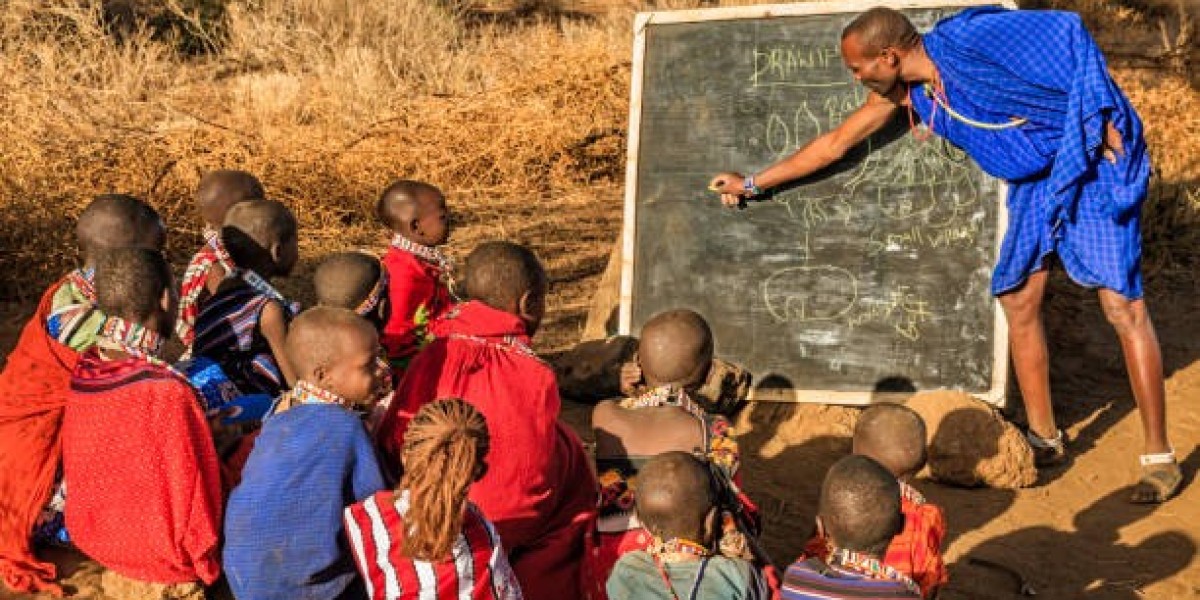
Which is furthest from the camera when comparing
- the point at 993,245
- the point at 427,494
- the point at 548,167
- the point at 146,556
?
the point at 548,167

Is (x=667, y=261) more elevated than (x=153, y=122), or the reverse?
(x=153, y=122)

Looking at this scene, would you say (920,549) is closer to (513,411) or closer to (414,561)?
(513,411)

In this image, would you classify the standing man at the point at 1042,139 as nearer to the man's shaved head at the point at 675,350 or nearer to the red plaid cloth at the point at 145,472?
the man's shaved head at the point at 675,350

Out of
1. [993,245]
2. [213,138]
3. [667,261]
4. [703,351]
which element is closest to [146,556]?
[703,351]

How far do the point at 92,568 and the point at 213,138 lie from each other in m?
5.07

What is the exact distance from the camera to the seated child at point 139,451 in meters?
3.58

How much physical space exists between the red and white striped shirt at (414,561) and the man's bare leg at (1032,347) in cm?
267

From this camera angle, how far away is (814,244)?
562 centimetres

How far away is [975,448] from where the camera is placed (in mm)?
5055

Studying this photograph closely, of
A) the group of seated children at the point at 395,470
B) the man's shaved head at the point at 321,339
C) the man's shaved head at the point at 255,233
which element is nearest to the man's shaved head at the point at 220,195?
the man's shaved head at the point at 255,233

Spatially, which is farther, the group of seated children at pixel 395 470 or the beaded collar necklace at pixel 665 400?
the beaded collar necklace at pixel 665 400

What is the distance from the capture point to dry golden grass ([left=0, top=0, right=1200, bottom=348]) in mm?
7738

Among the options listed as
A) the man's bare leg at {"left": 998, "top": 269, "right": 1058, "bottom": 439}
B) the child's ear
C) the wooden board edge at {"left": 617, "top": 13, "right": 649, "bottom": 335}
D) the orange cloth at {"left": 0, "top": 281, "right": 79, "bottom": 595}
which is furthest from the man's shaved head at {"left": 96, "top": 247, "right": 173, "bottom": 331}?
the man's bare leg at {"left": 998, "top": 269, "right": 1058, "bottom": 439}

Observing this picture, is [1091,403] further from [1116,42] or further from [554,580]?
[1116,42]
